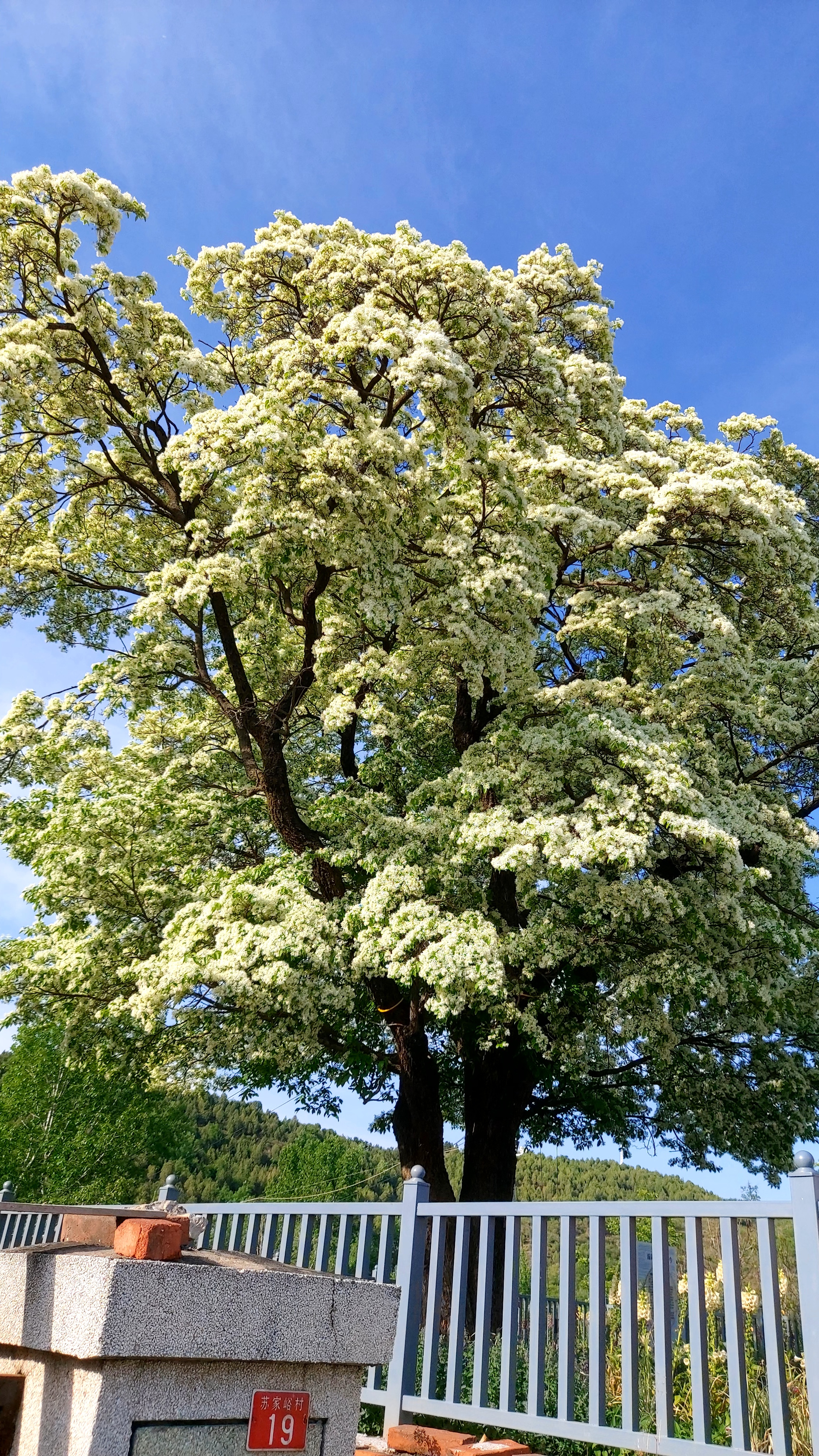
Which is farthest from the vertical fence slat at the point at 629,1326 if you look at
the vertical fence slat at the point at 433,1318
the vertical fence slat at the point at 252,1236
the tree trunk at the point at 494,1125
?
the tree trunk at the point at 494,1125

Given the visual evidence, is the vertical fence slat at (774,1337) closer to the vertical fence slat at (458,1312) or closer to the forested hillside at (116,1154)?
the vertical fence slat at (458,1312)

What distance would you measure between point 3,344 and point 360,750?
8275 mm

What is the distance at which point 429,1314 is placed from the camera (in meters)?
5.76

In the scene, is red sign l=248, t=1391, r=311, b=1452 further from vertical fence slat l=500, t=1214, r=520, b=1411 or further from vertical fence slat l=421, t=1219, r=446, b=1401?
vertical fence slat l=421, t=1219, r=446, b=1401

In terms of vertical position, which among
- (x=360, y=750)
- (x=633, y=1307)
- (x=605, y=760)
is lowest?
(x=633, y=1307)

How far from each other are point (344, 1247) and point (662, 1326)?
99.4 inches

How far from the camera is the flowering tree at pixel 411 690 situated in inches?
426

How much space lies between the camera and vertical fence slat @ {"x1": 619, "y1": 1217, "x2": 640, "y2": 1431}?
4.53 meters

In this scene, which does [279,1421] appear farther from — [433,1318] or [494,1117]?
[494,1117]

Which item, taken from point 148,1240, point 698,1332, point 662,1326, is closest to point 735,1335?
point 698,1332

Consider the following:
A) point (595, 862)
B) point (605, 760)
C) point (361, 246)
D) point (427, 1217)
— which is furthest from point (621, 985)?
point (361, 246)

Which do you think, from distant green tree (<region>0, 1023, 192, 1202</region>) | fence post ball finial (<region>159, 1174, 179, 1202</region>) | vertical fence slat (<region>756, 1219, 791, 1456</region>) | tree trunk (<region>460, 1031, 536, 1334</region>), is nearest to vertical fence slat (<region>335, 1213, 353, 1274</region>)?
fence post ball finial (<region>159, 1174, 179, 1202</region>)

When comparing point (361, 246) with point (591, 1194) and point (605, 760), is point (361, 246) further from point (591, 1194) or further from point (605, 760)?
point (591, 1194)

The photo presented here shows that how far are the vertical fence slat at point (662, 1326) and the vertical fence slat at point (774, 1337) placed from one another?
0.47 meters
